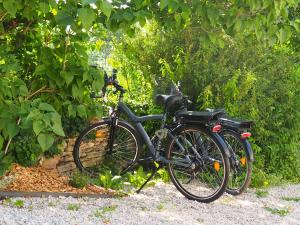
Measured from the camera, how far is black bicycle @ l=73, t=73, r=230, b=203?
5.11 meters

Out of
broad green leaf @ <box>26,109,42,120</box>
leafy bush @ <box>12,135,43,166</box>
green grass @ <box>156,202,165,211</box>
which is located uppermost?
broad green leaf @ <box>26,109,42,120</box>

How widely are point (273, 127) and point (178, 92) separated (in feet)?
6.17

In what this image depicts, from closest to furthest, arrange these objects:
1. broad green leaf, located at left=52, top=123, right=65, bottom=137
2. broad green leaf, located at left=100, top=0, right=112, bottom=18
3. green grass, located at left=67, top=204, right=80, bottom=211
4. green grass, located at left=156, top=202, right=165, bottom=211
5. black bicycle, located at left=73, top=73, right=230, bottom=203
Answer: broad green leaf, located at left=100, top=0, right=112, bottom=18 < broad green leaf, located at left=52, top=123, right=65, bottom=137 < green grass, located at left=67, top=204, right=80, bottom=211 < green grass, located at left=156, top=202, right=165, bottom=211 < black bicycle, located at left=73, top=73, right=230, bottom=203

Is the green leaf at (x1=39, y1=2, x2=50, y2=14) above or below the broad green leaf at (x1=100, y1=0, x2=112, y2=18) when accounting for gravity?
above

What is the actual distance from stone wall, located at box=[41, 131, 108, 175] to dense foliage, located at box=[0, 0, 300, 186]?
19cm

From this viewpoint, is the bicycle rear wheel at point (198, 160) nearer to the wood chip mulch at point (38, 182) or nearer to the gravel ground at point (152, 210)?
the gravel ground at point (152, 210)

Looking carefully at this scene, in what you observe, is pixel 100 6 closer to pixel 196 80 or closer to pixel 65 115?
pixel 65 115

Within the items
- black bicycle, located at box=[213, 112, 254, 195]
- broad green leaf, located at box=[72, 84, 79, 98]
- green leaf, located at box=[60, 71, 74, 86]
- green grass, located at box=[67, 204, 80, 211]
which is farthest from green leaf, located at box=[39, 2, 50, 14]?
black bicycle, located at box=[213, 112, 254, 195]

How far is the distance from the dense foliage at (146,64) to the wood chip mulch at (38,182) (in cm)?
16

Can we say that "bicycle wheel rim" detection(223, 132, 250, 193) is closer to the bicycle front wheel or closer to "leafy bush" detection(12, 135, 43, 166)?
the bicycle front wheel

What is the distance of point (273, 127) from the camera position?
22.5ft

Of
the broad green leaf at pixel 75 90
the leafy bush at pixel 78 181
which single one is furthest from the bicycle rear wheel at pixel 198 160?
the broad green leaf at pixel 75 90

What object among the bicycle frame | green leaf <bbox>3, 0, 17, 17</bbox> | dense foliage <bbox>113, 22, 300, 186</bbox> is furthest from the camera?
dense foliage <bbox>113, 22, 300, 186</bbox>

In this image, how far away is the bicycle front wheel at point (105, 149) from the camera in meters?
6.01
